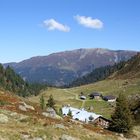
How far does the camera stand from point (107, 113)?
155250mm

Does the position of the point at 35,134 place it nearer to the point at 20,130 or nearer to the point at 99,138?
the point at 20,130

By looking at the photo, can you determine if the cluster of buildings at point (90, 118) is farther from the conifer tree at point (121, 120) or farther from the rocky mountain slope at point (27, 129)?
the rocky mountain slope at point (27, 129)

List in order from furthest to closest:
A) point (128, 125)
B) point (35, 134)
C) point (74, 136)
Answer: point (128, 125) < point (74, 136) < point (35, 134)

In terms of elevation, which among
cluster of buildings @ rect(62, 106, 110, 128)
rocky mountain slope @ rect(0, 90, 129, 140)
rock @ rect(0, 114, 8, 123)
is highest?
rock @ rect(0, 114, 8, 123)

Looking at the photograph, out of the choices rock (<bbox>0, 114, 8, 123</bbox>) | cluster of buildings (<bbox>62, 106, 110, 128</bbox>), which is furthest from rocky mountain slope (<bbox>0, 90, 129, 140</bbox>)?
cluster of buildings (<bbox>62, 106, 110, 128</bbox>)

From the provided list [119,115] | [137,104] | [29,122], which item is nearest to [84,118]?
[137,104]

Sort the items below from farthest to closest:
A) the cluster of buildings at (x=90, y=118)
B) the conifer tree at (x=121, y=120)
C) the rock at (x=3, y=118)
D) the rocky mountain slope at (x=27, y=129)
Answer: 1. the cluster of buildings at (x=90, y=118)
2. the conifer tree at (x=121, y=120)
3. the rock at (x=3, y=118)
4. the rocky mountain slope at (x=27, y=129)

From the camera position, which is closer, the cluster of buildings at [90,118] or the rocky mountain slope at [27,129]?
the rocky mountain slope at [27,129]

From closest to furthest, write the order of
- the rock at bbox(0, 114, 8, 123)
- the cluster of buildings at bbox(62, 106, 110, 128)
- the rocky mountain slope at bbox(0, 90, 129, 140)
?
1. the rocky mountain slope at bbox(0, 90, 129, 140)
2. the rock at bbox(0, 114, 8, 123)
3. the cluster of buildings at bbox(62, 106, 110, 128)

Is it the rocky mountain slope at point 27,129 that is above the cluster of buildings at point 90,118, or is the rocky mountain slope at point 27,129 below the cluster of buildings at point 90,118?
above

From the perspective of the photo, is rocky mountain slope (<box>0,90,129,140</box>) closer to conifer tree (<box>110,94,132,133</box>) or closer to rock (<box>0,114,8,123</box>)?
rock (<box>0,114,8,123</box>)

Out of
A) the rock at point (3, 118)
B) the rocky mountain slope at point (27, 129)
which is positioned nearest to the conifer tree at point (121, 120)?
the rocky mountain slope at point (27, 129)

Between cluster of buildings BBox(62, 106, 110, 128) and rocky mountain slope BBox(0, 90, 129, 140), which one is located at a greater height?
rocky mountain slope BBox(0, 90, 129, 140)

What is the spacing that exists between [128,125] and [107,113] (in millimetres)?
92208
